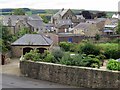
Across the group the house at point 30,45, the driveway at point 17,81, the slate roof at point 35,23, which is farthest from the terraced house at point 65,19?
the driveway at point 17,81

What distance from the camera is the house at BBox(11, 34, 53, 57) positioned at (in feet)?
108

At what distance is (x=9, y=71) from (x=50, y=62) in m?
3.92

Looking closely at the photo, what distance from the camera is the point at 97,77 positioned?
2022cm

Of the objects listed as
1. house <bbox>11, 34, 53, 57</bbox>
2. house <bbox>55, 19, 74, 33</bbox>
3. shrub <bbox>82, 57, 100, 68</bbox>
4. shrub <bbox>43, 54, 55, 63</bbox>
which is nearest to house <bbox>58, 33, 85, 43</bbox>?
house <bbox>11, 34, 53, 57</bbox>

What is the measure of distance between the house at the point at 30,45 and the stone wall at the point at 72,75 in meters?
8.43

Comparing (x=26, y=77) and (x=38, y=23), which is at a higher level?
(x=38, y=23)

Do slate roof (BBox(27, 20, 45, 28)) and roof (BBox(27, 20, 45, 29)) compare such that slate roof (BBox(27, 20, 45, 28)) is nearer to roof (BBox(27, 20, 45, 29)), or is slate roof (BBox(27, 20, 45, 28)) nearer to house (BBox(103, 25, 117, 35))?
roof (BBox(27, 20, 45, 29))

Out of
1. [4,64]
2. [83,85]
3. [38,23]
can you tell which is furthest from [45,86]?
[38,23]

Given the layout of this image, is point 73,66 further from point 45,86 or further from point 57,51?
point 57,51

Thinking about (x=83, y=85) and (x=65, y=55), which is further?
(x=65, y=55)

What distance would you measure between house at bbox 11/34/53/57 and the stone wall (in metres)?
8.43

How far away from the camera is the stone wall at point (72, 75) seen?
19719mm

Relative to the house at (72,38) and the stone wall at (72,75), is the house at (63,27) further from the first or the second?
the stone wall at (72,75)

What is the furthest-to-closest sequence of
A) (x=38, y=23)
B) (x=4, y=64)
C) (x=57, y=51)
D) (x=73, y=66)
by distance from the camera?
(x=38, y=23) → (x=4, y=64) → (x=57, y=51) → (x=73, y=66)
